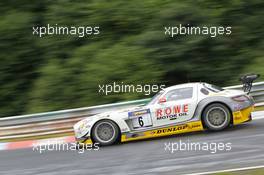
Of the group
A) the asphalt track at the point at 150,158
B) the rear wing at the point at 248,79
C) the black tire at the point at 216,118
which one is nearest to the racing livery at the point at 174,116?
the black tire at the point at 216,118

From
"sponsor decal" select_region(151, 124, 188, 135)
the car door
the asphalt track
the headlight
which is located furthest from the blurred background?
the asphalt track

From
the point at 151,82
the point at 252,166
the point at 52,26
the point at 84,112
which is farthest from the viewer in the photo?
the point at 52,26

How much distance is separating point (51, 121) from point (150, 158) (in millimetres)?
5199

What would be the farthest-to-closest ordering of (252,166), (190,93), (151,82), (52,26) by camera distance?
(52,26) → (151,82) → (190,93) → (252,166)

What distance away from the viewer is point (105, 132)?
36.0ft

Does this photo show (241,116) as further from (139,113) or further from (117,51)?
(117,51)

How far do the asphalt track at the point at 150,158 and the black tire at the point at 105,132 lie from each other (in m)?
0.23

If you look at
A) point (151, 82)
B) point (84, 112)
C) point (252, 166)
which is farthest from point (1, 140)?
point (252, 166)

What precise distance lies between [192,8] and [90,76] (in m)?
3.95

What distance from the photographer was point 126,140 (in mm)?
10953

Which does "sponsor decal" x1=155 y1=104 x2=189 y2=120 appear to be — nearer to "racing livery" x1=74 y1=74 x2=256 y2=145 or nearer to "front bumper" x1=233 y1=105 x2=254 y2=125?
"racing livery" x1=74 y1=74 x2=256 y2=145

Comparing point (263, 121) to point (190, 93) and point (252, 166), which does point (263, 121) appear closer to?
point (190, 93)

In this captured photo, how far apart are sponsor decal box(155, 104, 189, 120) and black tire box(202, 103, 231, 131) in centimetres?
41

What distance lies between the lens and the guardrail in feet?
43.6
